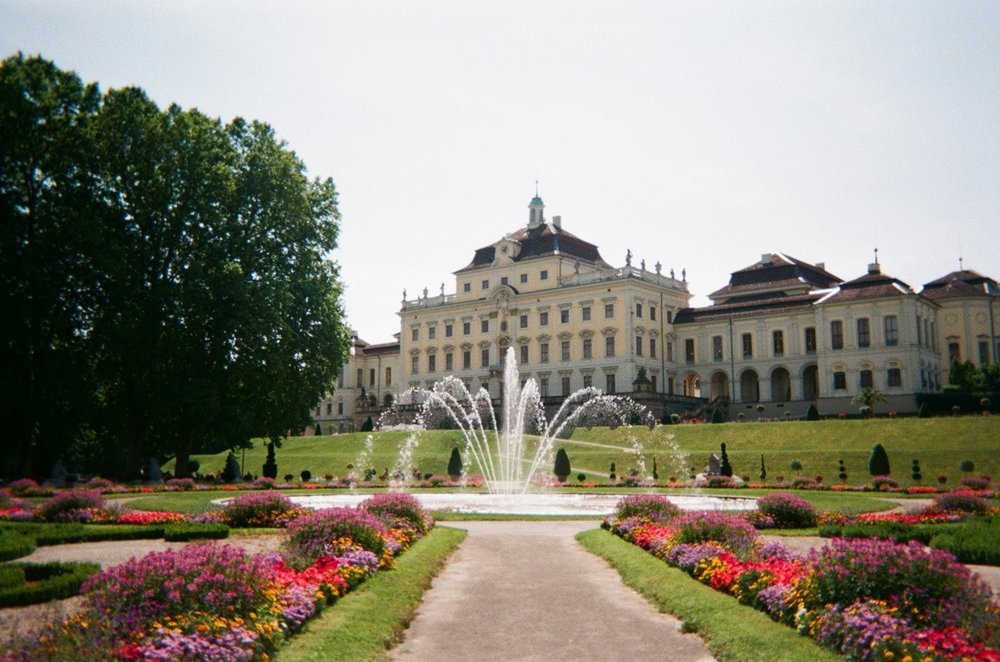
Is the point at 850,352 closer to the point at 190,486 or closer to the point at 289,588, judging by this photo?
the point at 190,486

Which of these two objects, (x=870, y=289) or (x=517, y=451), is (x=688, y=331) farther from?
(x=517, y=451)

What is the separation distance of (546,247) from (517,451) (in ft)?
115

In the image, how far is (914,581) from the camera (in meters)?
7.81

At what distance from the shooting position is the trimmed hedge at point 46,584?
9.41m

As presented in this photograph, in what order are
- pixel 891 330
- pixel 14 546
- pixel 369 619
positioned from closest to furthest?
pixel 369 619
pixel 14 546
pixel 891 330

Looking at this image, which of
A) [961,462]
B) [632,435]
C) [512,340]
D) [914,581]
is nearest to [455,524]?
[914,581]

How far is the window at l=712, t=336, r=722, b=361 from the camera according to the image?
6719 cm

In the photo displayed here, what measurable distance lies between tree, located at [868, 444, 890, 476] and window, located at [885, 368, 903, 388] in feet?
84.8

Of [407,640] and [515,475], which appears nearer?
[407,640]

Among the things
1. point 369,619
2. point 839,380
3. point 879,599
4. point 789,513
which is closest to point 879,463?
point 789,513

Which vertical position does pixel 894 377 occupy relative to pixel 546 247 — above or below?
below

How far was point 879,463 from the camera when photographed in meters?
34.3

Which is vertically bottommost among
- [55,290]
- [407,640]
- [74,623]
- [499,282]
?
[407,640]

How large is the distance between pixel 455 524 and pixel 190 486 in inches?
582
